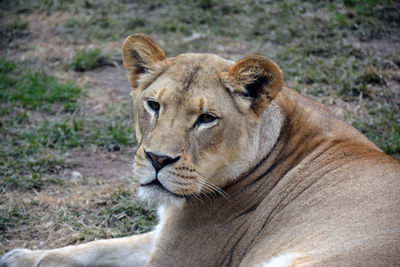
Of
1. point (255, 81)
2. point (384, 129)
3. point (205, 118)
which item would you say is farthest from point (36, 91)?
point (384, 129)

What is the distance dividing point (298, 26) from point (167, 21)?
232cm

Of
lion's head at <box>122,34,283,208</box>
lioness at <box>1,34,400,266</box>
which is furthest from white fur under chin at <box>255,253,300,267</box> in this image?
lion's head at <box>122,34,283,208</box>

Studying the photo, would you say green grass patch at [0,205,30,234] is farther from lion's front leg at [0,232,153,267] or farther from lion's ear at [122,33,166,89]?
lion's ear at [122,33,166,89]

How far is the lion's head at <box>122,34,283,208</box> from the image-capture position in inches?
133

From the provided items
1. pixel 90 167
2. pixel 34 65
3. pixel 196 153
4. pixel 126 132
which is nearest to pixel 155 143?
pixel 196 153

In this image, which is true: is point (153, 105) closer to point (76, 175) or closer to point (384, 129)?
point (76, 175)

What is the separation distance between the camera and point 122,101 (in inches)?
279

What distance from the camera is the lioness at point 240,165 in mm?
3281

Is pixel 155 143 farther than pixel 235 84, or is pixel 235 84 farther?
pixel 235 84

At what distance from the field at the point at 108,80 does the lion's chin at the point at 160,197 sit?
1.33m

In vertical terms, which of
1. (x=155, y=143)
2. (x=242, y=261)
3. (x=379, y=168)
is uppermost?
(x=155, y=143)

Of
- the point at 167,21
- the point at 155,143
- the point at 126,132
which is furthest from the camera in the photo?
the point at 167,21

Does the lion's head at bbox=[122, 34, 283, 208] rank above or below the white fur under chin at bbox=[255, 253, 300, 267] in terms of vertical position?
above

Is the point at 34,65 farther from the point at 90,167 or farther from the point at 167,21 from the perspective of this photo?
the point at 90,167
